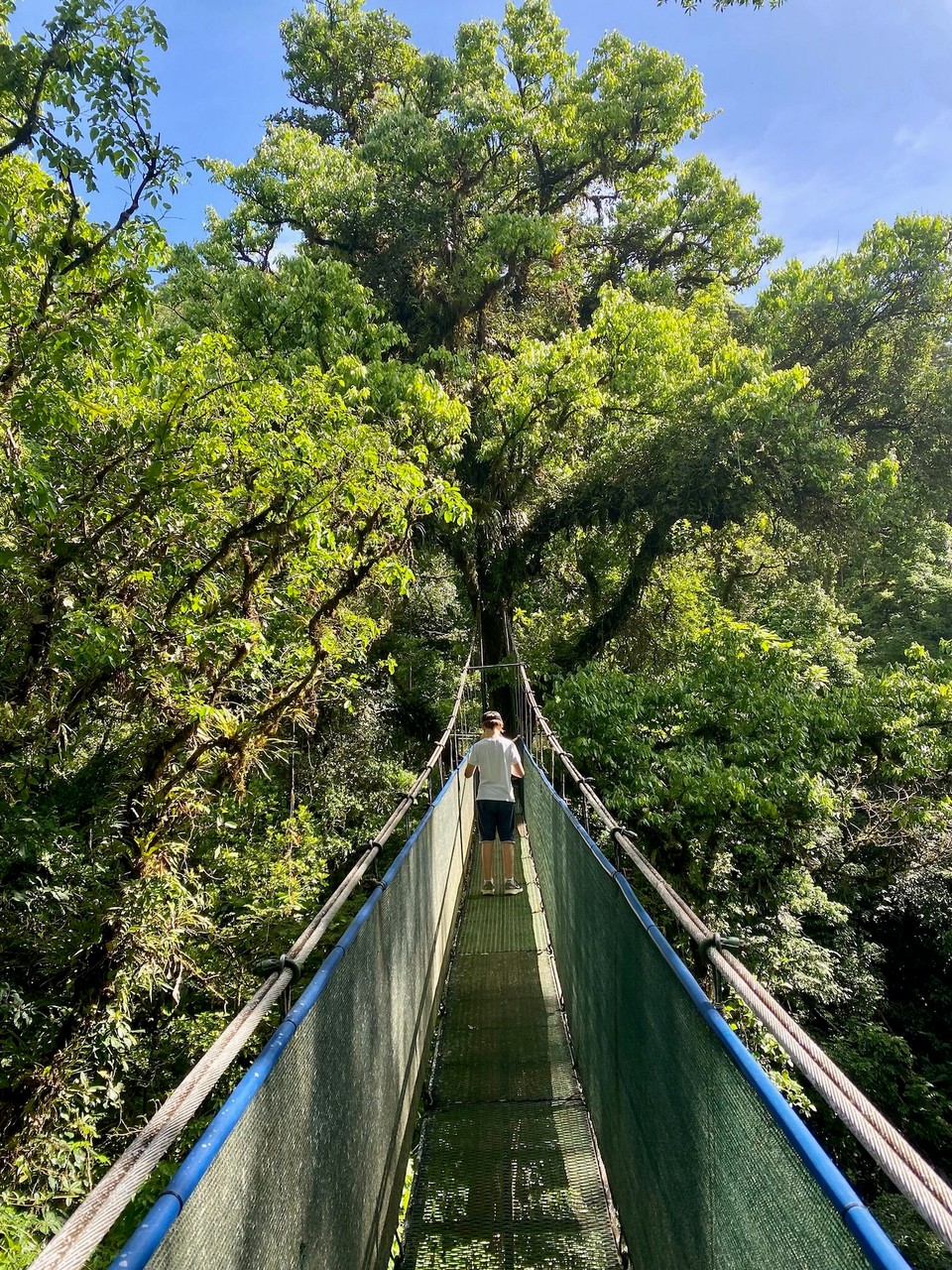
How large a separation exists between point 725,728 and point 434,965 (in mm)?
3277

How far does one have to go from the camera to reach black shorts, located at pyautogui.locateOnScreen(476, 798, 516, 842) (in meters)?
3.81

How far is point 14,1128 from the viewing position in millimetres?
2953

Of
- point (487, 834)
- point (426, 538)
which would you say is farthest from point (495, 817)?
point (426, 538)

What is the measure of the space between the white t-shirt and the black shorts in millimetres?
27

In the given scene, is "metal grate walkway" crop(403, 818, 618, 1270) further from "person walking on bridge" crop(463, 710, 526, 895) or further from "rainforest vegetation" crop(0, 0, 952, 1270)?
"rainforest vegetation" crop(0, 0, 952, 1270)

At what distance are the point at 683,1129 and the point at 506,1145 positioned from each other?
4.38ft

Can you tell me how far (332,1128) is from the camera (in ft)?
4.03

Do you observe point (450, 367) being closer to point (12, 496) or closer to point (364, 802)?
point (364, 802)

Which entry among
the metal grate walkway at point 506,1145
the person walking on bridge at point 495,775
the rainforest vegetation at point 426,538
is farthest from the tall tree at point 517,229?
the metal grate walkway at point 506,1145

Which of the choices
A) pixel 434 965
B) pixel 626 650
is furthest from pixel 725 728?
pixel 626 650

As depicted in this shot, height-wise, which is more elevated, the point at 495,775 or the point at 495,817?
the point at 495,775

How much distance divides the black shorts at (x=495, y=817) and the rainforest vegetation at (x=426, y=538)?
3.43ft

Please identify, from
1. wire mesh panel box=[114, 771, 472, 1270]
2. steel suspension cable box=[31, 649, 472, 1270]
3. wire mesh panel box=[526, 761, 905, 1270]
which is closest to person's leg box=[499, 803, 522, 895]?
wire mesh panel box=[114, 771, 472, 1270]

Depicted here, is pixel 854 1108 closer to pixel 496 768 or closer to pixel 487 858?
pixel 496 768
